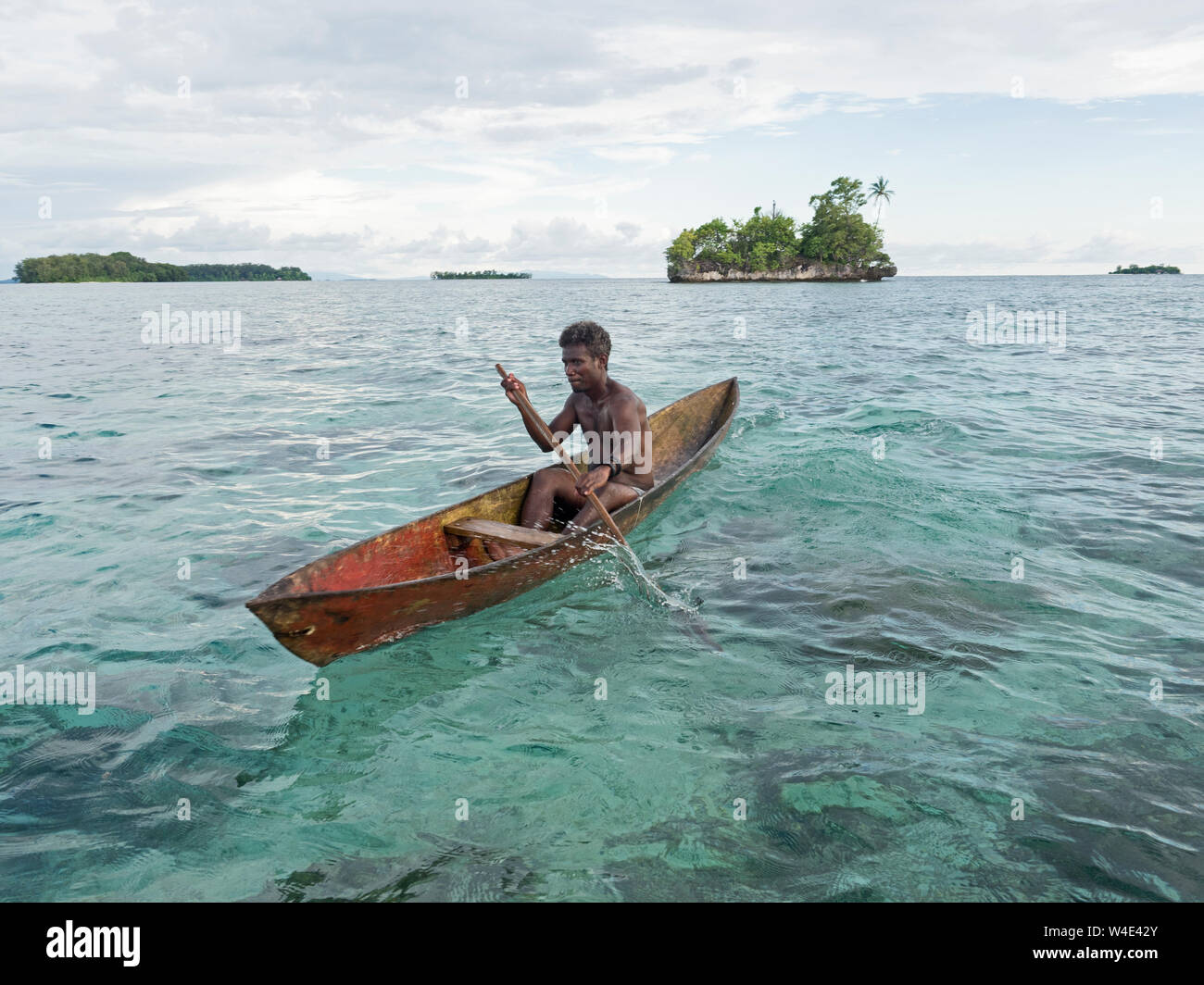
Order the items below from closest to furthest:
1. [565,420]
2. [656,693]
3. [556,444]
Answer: [656,693] < [556,444] < [565,420]

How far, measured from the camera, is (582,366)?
6961 millimetres

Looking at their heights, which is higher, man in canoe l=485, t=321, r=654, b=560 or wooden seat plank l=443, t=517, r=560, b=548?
man in canoe l=485, t=321, r=654, b=560

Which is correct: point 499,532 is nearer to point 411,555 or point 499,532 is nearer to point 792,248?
point 411,555

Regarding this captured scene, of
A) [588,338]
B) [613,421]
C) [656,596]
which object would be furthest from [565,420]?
[656,596]

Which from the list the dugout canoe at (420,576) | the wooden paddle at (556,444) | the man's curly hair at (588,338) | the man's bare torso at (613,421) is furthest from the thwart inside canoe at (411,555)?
the man's curly hair at (588,338)

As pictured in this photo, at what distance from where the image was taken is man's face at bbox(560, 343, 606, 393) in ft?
22.6

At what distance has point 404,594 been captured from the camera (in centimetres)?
481

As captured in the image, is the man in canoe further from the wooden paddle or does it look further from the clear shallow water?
the clear shallow water

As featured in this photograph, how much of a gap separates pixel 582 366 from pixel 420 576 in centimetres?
256

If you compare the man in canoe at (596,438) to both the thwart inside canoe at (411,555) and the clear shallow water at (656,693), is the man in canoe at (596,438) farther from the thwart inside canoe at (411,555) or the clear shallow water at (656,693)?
the clear shallow water at (656,693)

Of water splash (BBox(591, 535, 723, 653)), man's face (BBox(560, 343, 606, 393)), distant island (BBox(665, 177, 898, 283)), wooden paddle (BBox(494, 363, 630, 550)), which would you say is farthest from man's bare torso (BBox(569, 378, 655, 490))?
distant island (BBox(665, 177, 898, 283))
